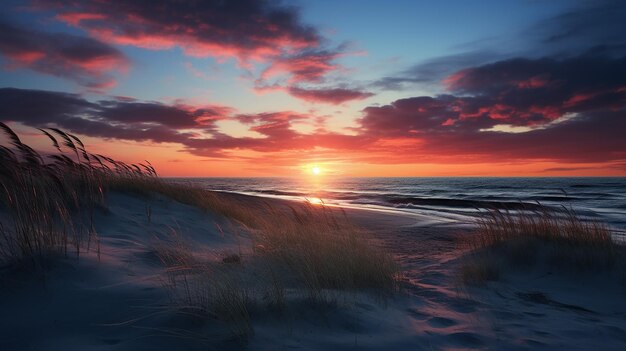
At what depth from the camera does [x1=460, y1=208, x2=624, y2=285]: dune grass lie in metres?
5.83

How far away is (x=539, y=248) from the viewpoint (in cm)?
657

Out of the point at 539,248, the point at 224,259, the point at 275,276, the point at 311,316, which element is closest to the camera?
the point at 311,316

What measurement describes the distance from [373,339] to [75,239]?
12.1ft

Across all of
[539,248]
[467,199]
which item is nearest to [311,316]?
[539,248]

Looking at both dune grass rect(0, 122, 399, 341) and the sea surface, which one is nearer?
dune grass rect(0, 122, 399, 341)

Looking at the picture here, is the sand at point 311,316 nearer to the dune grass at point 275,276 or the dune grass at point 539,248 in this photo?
the dune grass at point 275,276

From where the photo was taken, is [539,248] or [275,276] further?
[539,248]

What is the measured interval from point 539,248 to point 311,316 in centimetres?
531

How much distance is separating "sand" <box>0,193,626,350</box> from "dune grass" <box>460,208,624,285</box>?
0.32 m

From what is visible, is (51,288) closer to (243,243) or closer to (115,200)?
(243,243)

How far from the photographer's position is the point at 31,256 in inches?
139

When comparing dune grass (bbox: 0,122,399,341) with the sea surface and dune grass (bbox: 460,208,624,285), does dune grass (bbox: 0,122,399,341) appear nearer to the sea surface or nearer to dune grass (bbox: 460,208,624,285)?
dune grass (bbox: 460,208,624,285)

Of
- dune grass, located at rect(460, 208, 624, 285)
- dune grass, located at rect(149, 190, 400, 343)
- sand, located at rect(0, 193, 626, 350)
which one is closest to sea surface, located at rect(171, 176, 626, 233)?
dune grass, located at rect(460, 208, 624, 285)

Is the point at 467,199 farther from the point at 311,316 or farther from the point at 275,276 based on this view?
the point at 311,316
